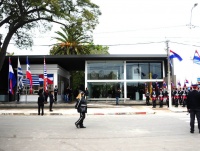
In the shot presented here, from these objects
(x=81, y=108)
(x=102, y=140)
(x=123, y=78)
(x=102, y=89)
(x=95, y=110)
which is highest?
(x=123, y=78)

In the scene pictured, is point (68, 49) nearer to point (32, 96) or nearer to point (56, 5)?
point (32, 96)

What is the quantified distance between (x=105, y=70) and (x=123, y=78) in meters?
2.28

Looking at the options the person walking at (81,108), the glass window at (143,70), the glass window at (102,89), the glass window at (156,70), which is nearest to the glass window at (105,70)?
the glass window at (102,89)

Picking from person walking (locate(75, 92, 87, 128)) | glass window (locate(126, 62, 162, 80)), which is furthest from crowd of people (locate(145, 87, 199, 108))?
person walking (locate(75, 92, 87, 128))

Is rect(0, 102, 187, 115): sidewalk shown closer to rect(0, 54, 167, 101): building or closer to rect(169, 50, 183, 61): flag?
rect(0, 54, 167, 101): building

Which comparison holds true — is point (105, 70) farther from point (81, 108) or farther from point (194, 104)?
point (194, 104)

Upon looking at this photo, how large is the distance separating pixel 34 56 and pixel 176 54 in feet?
50.8

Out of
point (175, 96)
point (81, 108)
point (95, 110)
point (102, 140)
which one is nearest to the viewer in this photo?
point (102, 140)

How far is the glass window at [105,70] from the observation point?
34.1 meters

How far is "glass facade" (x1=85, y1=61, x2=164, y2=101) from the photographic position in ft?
111

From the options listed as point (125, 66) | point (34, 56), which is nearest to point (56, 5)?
point (34, 56)

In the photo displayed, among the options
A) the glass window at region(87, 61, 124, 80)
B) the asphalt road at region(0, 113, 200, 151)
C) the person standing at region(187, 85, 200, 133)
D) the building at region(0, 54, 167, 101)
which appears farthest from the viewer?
the glass window at region(87, 61, 124, 80)

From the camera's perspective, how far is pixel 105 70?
34.2 m

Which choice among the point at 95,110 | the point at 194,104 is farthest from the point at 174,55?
the point at 194,104
